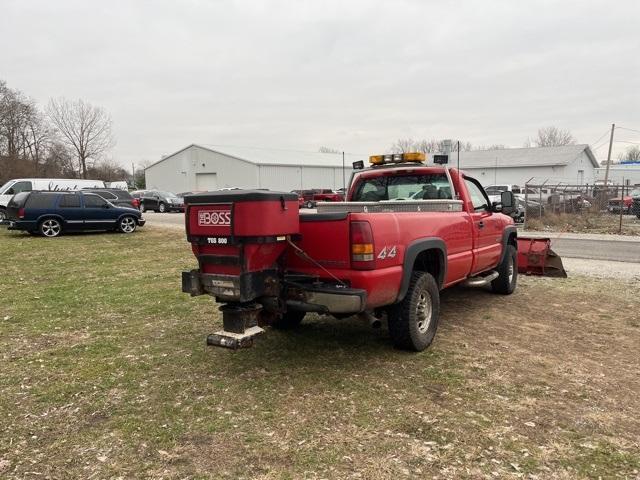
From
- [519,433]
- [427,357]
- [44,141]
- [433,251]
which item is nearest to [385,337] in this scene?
[427,357]

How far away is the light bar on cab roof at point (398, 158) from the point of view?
6.24 metres

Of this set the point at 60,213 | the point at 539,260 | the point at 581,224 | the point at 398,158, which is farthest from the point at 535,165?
the point at 398,158

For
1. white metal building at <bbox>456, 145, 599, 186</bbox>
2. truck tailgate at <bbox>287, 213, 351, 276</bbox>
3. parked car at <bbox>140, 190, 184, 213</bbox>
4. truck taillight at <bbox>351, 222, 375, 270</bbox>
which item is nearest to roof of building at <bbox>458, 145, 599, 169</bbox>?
white metal building at <bbox>456, 145, 599, 186</bbox>

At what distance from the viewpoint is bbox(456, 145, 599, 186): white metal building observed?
47.5 metres

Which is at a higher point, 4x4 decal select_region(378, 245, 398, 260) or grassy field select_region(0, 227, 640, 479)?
4x4 decal select_region(378, 245, 398, 260)

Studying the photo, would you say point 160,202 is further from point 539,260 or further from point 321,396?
point 321,396

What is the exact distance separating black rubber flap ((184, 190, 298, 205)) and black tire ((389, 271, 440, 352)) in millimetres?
1442

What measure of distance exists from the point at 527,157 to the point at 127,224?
42867mm

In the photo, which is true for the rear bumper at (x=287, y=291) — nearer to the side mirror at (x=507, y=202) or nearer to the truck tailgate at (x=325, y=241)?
the truck tailgate at (x=325, y=241)

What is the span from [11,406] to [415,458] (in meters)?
3.08

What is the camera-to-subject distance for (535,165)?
1898 inches

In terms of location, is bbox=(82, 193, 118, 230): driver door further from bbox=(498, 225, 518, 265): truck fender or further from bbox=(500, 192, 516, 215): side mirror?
bbox=(500, 192, 516, 215): side mirror

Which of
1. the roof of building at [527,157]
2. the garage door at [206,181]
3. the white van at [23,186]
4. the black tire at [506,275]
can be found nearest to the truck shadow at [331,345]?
the black tire at [506,275]

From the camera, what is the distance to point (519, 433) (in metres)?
3.42
